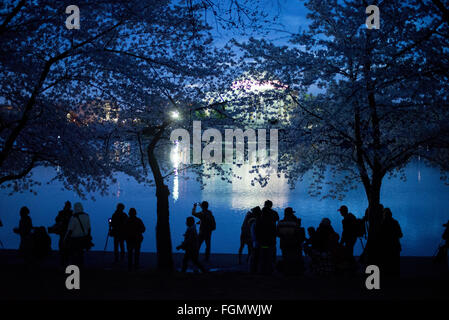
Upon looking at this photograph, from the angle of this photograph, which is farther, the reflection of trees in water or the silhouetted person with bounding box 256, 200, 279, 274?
the reflection of trees in water

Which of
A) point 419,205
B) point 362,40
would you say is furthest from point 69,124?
point 419,205

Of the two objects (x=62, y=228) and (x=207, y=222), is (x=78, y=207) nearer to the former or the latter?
(x=62, y=228)

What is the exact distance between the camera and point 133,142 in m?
15.1

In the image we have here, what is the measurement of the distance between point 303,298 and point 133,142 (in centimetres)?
1010

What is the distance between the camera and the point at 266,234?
9523 millimetres

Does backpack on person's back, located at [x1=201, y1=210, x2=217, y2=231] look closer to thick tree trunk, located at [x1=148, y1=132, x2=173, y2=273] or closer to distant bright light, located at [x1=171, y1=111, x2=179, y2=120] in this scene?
thick tree trunk, located at [x1=148, y1=132, x2=173, y2=273]

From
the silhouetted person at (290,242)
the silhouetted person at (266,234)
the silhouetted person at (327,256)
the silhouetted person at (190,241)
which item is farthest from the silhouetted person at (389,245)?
the silhouetted person at (190,241)

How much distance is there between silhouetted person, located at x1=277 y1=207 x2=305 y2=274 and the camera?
379 inches

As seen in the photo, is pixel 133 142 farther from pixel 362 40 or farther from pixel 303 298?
pixel 303 298

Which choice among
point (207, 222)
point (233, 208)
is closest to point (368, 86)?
point (207, 222)

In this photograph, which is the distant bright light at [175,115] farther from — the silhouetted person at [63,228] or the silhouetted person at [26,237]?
the silhouetted person at [26,237]

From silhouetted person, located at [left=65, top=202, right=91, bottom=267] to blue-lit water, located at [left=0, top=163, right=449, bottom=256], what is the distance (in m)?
8.34

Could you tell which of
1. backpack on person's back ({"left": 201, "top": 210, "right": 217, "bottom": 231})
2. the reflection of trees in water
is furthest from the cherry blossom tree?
the reflection of trees in water

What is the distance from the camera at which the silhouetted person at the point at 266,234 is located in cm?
939
